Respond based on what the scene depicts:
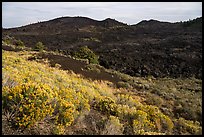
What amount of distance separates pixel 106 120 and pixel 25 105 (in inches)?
88.5

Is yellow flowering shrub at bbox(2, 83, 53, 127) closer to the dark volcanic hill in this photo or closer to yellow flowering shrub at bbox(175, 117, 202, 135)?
yellow flowering shrub at bbox(175, 117, 202, 135)

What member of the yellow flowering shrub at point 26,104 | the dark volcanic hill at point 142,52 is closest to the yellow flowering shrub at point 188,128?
the yellow flowering shrub at point 26,104

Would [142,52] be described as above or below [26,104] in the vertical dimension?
below

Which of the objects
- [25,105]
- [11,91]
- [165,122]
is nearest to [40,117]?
[25,105]

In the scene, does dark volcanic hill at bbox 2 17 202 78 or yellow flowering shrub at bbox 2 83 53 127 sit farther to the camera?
dark volcanic hill at bbox 2 17 202 78

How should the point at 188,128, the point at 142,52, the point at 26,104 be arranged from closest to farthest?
the point at 26,104 → the point at 188,128 → the point at 142,52

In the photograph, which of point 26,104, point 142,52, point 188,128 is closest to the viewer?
point 26,104

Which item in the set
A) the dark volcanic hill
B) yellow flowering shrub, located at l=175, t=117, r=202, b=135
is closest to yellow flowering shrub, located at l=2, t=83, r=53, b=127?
yellow flowering shrub, located at l=175, t=117, r=202, b=135

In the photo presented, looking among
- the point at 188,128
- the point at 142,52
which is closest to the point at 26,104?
the point at 188,128

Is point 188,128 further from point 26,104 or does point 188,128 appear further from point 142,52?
point 142,52

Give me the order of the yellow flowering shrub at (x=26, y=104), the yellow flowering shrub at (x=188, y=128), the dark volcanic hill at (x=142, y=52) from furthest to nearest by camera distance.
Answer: the dark volcanic hill at (x=142, y=52) → the yellow flowering shrub at (x=188, y=128) → the yellow flowering shrub at (x=26, y=104)

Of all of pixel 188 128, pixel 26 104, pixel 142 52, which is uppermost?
pixel 26 104

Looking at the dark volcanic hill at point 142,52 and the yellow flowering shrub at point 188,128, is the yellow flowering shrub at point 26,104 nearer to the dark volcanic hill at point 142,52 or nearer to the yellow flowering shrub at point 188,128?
the yellow flowering shrub at point 188,128

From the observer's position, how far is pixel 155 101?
15.1m
